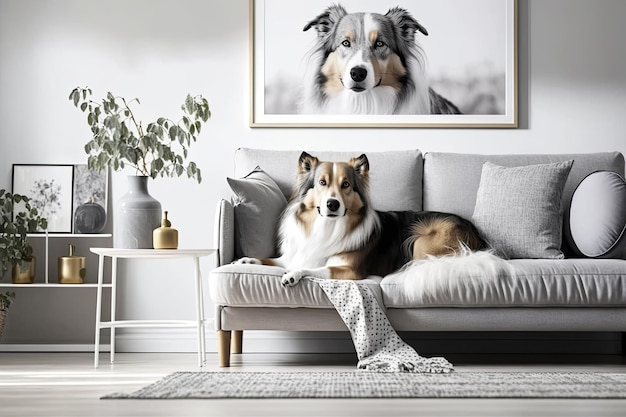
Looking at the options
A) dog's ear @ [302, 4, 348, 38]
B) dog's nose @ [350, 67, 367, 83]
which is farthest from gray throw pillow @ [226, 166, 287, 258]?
dog's ear @ [302, 4, 348, 38]

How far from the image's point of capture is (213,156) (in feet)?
14.1

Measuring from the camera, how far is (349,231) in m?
3.53

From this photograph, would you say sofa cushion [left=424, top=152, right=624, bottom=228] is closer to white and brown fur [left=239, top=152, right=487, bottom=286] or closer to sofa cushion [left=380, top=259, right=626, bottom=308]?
white and brown fur [left=239, top=152, right=487, bottom=286]

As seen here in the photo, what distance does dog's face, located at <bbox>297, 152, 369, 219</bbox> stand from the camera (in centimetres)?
350

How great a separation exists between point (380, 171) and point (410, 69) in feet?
2.16

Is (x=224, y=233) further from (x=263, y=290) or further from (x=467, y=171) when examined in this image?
(x=467, y=171)

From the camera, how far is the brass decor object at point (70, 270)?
13.4ft

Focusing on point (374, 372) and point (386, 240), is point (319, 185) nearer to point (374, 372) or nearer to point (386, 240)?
point (386, 240)

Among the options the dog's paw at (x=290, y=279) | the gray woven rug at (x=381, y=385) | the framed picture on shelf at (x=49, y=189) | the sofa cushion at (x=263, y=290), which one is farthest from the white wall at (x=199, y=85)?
the gray woven rug at (x=381, y=385)

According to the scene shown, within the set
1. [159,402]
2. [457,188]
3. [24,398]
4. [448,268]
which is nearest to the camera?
[159,402]

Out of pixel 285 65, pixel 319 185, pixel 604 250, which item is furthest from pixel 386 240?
pixel 285 65

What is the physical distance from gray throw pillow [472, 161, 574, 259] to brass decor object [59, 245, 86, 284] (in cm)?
194

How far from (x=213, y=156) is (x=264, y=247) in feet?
2.74

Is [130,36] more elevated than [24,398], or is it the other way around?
[130,36]
